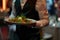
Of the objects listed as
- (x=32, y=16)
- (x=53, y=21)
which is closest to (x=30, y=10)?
(x=32, y=16)

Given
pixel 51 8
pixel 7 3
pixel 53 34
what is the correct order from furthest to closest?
pixel 53 34 < pixel 51 8 < pixel 7 3

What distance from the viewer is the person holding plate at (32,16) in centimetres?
97

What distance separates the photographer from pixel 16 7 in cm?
104

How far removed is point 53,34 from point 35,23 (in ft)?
3.81

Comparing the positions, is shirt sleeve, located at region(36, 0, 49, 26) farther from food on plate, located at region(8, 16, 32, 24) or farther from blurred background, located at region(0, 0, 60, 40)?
blurred background, located at region(0, 0, 60, 40)

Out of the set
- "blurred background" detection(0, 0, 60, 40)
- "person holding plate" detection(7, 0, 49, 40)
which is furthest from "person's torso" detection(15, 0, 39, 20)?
"blurred background" detection(0, 0, 60, 40)

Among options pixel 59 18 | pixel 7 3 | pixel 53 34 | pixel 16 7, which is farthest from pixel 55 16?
pixel 16 7

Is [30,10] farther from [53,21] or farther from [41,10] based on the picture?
[53,21]

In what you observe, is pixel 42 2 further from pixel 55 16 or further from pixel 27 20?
pixel 55 16

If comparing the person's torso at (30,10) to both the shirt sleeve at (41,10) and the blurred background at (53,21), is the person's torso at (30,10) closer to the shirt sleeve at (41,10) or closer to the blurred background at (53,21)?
the shirt sleeve at (41,10)

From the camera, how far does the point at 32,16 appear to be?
3.19ft

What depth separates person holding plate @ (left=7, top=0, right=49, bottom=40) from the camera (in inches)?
38.0

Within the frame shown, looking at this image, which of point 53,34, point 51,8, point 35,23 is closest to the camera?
point 35,23

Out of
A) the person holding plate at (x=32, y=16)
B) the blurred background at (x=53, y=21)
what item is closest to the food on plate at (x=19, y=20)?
the person holding plate at (x=32, y=16)
